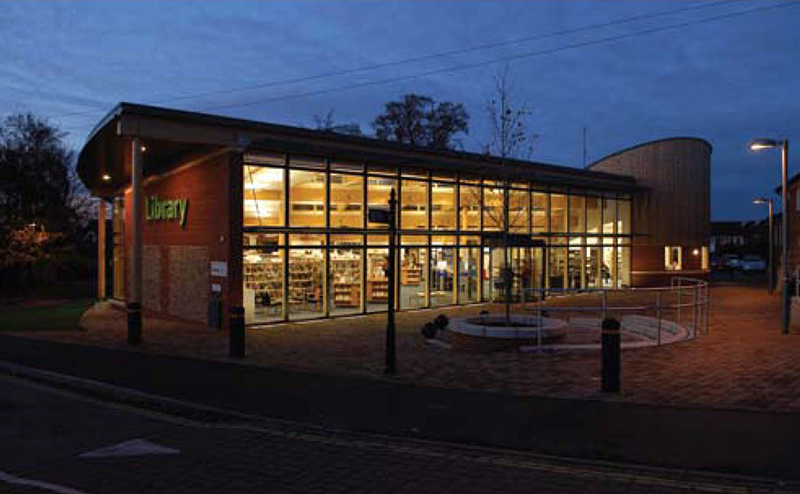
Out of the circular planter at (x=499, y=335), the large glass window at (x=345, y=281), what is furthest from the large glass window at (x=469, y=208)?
the circular planter at (x=499, y=335)

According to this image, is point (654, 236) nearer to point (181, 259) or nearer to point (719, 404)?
point (181, 259)

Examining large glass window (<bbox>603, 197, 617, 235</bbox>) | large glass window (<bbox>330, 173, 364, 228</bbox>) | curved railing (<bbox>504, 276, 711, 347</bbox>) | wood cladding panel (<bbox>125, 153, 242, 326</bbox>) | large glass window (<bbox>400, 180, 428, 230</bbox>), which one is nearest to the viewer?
curved railing (<bbox>504, 276, 711, 347</bbox>)

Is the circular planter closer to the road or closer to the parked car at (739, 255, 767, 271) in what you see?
the road

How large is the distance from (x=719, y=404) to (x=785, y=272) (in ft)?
29.5

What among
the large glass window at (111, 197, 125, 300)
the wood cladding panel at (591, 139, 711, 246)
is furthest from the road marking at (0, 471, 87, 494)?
the wood cladding panel at (591, 139, 711, 246)

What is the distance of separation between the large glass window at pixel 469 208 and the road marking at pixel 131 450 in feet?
60.8

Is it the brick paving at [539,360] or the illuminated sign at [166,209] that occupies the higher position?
the illuminated sign at [166,209]

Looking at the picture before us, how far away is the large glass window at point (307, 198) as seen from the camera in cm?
2017

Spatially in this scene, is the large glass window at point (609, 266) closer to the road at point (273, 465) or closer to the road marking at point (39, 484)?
the road at point (273, 465)

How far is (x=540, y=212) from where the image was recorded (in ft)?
94.3

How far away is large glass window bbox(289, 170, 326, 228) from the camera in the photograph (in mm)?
20172

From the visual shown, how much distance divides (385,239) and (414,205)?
1937mm

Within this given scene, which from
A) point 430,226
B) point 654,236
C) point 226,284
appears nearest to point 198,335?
point 226,284

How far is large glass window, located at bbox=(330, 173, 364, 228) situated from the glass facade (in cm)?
3
